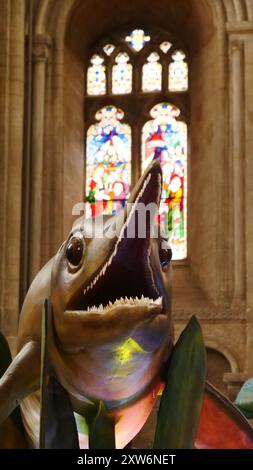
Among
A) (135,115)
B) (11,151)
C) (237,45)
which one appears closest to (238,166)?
(237,45)

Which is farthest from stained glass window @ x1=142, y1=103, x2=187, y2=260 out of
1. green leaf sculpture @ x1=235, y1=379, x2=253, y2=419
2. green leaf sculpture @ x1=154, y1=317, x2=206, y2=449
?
green leaf sculpture @ x1=154, y1=317, x2=206, y2=449

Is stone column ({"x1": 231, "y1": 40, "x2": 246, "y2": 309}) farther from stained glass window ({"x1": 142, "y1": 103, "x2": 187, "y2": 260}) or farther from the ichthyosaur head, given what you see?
the ichthyosaur head

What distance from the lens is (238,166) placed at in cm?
1422

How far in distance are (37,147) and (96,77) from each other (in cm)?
197

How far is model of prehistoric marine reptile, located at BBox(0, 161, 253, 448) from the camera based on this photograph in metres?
3.21

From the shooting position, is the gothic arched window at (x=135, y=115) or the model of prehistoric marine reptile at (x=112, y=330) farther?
the gothic arched window at (x=135, y=115)

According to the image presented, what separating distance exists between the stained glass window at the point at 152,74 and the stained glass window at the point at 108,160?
1.81 feet

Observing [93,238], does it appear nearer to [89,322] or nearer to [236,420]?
[89,322]

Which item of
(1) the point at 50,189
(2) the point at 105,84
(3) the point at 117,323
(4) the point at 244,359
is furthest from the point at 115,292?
(2) the point at 105,84

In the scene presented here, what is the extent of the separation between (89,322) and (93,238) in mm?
261

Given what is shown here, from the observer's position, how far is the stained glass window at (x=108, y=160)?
1538 cm

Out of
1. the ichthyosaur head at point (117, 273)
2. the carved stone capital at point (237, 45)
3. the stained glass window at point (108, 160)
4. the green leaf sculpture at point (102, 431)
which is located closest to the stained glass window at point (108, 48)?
the stained glass window at point (108, 160)

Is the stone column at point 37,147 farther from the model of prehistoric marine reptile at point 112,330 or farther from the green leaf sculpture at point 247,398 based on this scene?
the green leaf sculpture at point 247,398
